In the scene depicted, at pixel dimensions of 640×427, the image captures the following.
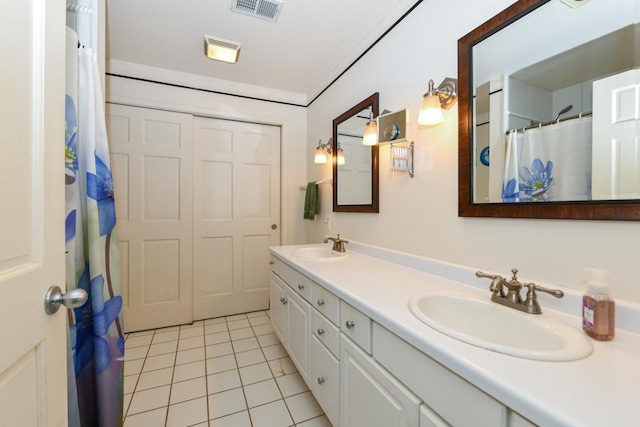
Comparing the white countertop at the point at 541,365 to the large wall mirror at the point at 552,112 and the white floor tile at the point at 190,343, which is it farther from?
the white floor tile at the point at 190,343

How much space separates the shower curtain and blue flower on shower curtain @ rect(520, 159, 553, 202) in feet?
5.38

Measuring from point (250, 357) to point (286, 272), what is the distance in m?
0.75

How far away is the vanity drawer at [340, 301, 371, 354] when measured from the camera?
Result: 0.94 metres

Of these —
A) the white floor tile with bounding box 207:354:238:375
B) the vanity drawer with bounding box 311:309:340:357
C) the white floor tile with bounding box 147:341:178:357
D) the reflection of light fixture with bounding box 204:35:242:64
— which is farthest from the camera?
the white floor tile with bounding box 147:341:178:357

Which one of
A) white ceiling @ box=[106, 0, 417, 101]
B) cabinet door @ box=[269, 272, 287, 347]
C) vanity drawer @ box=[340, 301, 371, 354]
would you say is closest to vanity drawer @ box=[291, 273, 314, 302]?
cabinet door @ box=[269, 272, 287, 347]

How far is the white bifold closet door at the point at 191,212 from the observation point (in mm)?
2285

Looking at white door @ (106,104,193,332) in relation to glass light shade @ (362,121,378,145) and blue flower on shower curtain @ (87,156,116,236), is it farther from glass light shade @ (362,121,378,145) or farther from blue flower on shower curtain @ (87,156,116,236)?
glass light shade @ (362,121,378,145)

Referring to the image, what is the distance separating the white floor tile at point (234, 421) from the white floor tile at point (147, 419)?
281 millimetres

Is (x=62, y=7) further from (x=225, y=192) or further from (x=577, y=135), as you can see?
(x=225, y=192)

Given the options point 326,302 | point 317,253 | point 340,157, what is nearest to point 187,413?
point 326,302

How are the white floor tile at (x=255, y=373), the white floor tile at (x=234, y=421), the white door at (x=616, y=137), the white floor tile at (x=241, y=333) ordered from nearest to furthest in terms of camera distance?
the white door at (x=616, y=137), the white floor tile at (x=234, y=421), the white floor tile at (x=255, y=373), the white floor tile at (x=241, y=333)

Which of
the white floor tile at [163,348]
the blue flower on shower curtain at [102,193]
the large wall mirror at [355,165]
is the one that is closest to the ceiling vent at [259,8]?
the large wall mirror at [355,165]

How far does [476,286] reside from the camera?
1075 millimetres

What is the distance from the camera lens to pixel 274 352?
1.99 meters
